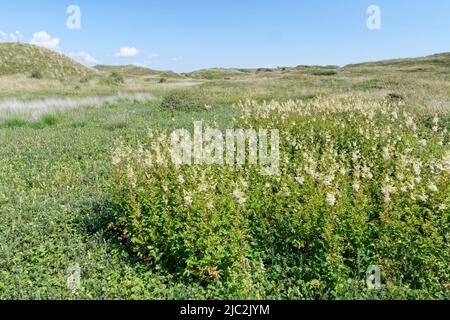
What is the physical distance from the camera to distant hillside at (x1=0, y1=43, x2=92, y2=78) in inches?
2179

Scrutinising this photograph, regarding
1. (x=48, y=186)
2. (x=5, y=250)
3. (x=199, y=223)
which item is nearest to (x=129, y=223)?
(x=199, y=223)

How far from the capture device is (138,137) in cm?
1260

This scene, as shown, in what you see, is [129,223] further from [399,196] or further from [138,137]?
[138,137]

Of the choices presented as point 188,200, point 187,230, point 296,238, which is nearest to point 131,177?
point 188,200

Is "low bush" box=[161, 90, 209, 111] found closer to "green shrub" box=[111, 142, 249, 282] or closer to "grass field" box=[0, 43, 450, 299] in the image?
"grass field" box=[0, 43, 450, 299]

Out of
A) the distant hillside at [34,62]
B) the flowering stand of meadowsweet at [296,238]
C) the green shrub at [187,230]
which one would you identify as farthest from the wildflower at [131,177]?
the distant hillside at [34,62]

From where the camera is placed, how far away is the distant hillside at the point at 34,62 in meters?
55.3

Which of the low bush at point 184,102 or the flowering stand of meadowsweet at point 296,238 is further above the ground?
the low bush at point 184,102

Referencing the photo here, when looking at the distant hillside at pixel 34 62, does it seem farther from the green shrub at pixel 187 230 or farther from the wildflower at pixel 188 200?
the wildflower at pixel 188 200

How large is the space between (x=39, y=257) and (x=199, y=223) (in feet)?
8.72

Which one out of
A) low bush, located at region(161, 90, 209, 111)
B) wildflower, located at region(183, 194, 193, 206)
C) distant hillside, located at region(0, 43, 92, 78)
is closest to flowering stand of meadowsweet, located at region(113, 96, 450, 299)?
wildflower, located at region(183, 194, 193, 206)

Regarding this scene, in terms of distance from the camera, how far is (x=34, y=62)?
59562 millimetres

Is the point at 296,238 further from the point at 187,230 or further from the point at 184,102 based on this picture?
the point at 184,102
